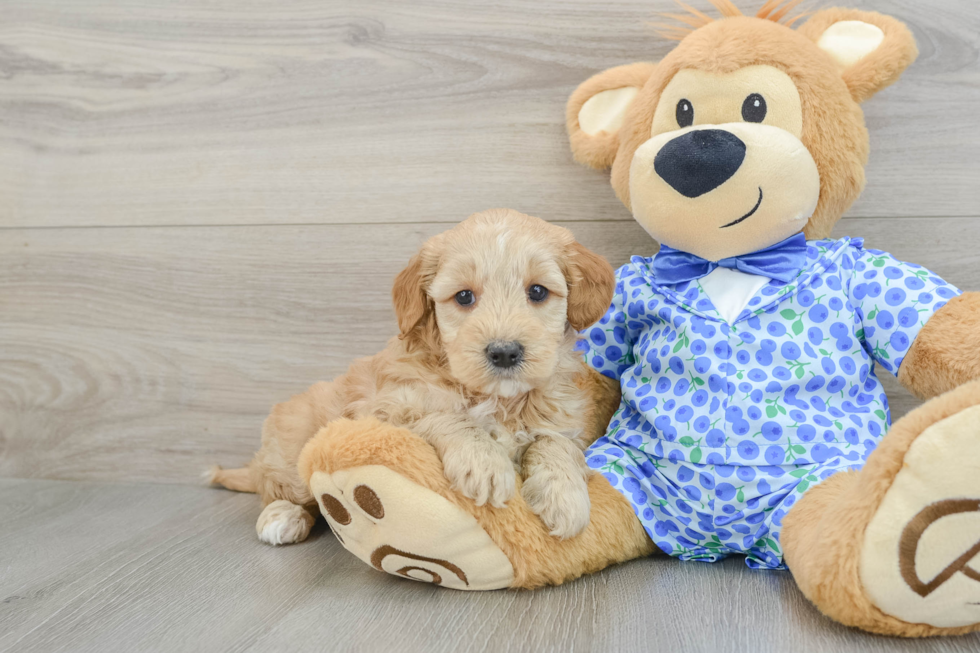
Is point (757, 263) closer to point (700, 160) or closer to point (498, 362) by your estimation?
point (700, 160)

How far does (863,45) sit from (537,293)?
0.79m

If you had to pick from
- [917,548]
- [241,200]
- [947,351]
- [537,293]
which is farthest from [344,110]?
[917,548]

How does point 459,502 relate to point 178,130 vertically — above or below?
below

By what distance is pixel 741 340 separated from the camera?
125 centimetres

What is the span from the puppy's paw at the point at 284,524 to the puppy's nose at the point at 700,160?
1006 mm

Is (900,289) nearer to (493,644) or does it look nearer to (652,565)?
(652,565)

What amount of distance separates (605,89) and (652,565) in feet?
3.11

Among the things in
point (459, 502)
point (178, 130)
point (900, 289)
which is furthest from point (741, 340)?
point (178, 130)

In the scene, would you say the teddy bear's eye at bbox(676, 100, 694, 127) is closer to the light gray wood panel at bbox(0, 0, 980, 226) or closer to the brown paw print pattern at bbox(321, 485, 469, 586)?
the light gray wood panel at bbox(0, 0, 980, 226)

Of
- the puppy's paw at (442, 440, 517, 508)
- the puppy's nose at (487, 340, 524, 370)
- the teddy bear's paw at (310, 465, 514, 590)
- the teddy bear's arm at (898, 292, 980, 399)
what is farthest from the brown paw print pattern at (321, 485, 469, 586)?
the teddy bear's arm at (898, 292, 980, 399)

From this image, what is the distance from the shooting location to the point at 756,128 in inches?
48.0

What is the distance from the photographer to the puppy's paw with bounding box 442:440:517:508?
108 centimetres

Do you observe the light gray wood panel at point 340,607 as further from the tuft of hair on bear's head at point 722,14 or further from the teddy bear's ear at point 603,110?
the tuft of hair on bear's head at point 722,14

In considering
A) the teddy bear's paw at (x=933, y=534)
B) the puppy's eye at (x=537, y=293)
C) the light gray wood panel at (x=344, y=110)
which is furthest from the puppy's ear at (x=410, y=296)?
the teddy bear's paw at (x=933, y=534)
